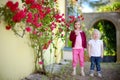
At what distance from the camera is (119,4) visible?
11414 mm

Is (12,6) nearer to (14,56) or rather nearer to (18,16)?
(18,16)

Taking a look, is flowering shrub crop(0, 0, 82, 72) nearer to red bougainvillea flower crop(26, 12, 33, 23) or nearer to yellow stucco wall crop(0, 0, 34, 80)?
red bougainvillea flower crop(26, 12, 33, 23)

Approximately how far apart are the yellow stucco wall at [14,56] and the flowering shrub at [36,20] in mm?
134

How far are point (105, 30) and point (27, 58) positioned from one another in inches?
231

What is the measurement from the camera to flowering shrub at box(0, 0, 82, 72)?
15.8 feet

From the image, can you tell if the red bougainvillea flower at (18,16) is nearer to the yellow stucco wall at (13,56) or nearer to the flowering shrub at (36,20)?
the flowering shrub at (36,20)

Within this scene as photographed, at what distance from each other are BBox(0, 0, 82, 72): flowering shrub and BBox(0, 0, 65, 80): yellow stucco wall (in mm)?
134

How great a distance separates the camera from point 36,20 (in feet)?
17.9

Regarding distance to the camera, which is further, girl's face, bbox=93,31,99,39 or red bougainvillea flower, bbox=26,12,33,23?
girl's face, bbox=93,31,99,39

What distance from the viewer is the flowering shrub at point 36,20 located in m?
4.83

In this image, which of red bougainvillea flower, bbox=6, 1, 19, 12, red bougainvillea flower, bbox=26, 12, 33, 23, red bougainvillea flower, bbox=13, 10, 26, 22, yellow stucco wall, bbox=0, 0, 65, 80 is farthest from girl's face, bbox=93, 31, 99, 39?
red bougainvillea flower, bbox=6, 1, 19, 12

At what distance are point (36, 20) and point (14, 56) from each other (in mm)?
859

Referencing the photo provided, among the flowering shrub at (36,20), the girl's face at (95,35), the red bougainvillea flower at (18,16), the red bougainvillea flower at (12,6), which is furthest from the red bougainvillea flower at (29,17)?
the girl's face at (95,35)

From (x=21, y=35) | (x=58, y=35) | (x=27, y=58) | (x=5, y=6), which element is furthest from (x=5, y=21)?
(x=58, y=35)
